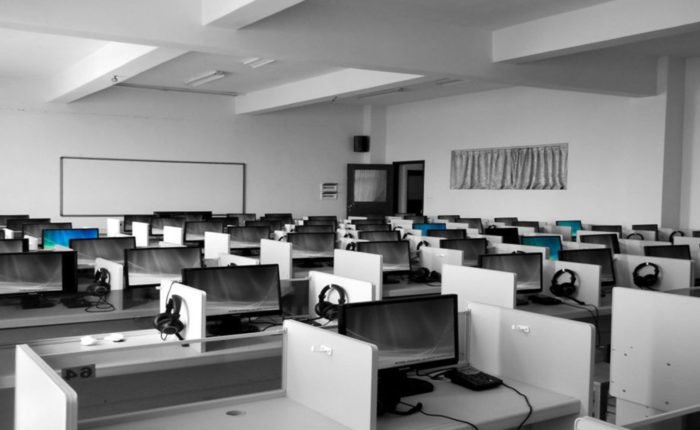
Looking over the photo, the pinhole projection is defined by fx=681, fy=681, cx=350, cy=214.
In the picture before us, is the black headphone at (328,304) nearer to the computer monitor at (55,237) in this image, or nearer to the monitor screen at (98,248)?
the monitor screen at (98,248)

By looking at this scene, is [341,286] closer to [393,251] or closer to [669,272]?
[393,251]

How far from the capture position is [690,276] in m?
5.11

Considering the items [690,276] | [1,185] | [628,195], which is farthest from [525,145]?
[1,185]

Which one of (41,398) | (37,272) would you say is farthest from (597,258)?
(41,398)

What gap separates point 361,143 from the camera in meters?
14.8

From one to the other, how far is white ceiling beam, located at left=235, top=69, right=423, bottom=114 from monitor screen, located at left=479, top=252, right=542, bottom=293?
4.34 m

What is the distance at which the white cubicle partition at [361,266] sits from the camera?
16.8ft

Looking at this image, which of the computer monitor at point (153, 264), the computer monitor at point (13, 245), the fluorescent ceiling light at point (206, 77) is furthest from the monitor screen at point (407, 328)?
the fluorescent ceiling light at point (206, 77)

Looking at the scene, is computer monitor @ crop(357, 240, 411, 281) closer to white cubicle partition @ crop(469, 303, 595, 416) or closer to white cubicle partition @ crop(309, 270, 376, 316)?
white cubicle partition @ crop(309, 270, 376, 316)

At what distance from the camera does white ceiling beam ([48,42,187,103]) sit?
7773mm

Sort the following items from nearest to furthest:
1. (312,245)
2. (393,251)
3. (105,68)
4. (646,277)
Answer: (646,277) < (393,251) < (312,245) < (105,68)

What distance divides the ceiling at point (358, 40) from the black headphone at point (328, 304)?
2.63m

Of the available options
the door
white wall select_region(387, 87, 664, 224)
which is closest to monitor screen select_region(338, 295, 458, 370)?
white wall select_region(387, 87, 664, 224)

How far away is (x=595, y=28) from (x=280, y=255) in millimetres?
3894
